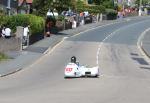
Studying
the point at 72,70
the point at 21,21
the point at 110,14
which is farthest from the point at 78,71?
the point at 110,14

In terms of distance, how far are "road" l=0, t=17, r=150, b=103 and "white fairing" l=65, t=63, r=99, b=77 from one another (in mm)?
411

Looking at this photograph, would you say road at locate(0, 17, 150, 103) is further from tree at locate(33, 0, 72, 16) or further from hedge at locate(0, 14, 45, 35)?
tree at locate(33, 0, 72, 16)

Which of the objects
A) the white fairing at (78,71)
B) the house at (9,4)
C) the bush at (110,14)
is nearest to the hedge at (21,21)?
the house at (9,4)

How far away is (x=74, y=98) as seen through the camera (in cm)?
2186

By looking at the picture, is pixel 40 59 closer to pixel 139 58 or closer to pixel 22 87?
pixel 139 58

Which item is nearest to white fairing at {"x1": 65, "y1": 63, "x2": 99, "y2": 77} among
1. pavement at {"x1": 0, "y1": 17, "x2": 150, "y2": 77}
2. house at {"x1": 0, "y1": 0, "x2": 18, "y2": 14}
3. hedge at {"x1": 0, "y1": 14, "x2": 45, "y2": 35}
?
pavement at {"x1": 0, "y1": 17, "x2": 150, "y2": 77}

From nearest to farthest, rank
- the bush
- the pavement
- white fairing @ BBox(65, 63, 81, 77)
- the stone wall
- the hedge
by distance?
white fairing @ BBox(65, 63, 81, 77) → the pavement → the stone wall → the hedge → the bush

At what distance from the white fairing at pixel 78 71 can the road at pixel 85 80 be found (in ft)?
1.35

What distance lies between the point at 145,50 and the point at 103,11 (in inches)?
2158

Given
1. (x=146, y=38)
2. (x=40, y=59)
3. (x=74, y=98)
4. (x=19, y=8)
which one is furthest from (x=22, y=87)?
(x=19, y=8)

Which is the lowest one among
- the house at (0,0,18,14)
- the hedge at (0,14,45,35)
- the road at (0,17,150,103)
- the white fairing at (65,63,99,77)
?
the road at (0,17,150,103)

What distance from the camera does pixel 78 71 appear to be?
98.9 feet

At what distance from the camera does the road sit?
22.2 meters

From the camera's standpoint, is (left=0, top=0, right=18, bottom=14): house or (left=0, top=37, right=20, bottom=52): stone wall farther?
(left=0, top=0, right=18, bottom=14): house
